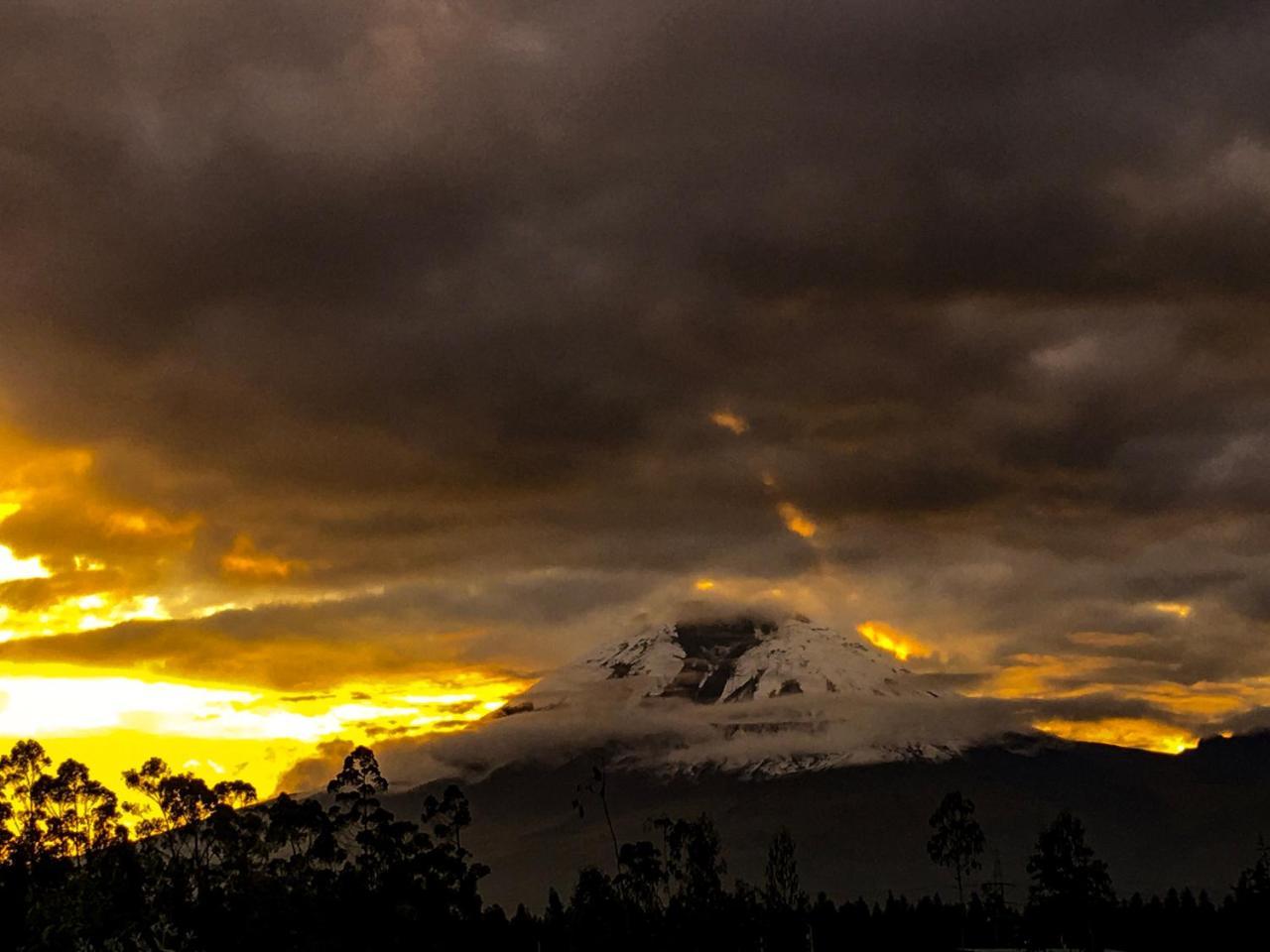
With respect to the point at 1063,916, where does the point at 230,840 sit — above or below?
above

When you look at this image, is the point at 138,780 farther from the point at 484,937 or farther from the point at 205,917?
the point at 484,937

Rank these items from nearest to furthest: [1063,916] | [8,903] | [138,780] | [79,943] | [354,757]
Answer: [79,943], [8,903], [138,780], [354,757], [1063,916]

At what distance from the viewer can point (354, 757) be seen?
184 metres

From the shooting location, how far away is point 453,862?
579ft

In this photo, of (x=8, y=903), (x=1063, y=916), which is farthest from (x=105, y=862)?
(x=1063, y=916)

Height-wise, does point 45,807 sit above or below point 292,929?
above

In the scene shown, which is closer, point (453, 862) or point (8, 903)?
point (8, 903)

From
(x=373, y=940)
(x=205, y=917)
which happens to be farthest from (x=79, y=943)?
(x=373, y=940)

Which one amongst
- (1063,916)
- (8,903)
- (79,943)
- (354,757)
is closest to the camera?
(79,943)

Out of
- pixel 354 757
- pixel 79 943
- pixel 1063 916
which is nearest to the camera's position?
pixel 79 943

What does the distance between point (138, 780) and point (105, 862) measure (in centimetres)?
956

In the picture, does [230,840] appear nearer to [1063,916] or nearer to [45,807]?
[45,807]

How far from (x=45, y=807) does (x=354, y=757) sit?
1219 inches

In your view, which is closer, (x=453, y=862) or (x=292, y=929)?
(x=292, y=929)
